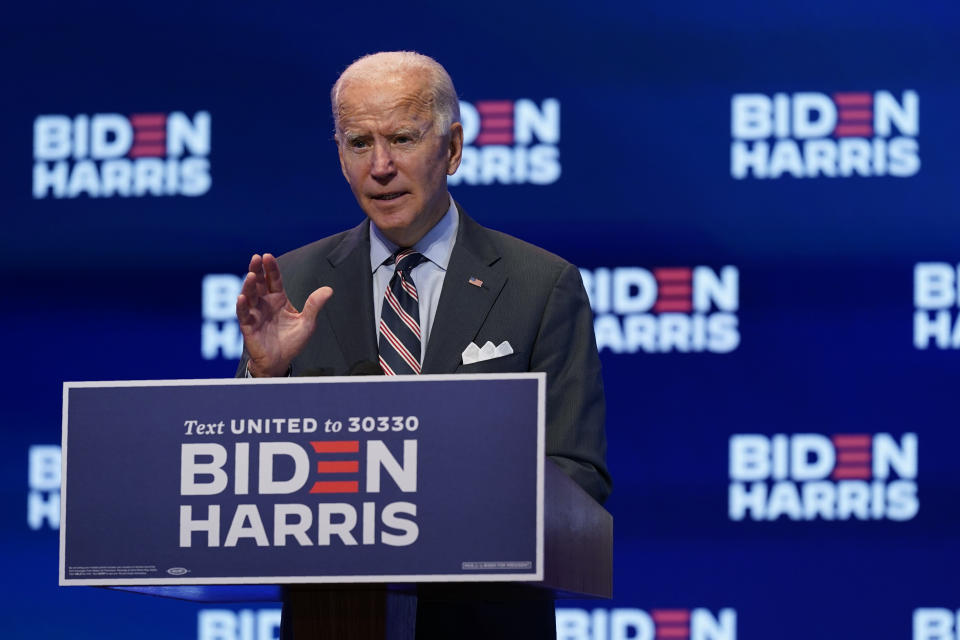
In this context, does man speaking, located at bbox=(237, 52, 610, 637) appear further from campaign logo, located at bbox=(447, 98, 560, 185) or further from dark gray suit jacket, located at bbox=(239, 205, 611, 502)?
campaign logo, located at bbox=(447, 98, 560, 185)

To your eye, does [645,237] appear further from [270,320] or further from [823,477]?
[270,320]

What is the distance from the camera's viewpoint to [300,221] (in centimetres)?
423

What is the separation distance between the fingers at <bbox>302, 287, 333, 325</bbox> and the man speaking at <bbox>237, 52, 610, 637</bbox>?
0.66ft

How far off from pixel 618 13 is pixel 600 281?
2.56ft

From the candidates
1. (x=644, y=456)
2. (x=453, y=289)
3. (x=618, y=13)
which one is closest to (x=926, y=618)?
(x=644, y=456)

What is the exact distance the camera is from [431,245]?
2.35 m

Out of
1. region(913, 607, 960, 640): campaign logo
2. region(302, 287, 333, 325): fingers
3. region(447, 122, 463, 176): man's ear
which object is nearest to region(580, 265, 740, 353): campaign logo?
region(913, 607, 960, 640): campaign logo

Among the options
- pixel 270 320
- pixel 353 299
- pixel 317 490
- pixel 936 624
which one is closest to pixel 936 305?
pixel 936 624

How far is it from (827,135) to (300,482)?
2.77 meters

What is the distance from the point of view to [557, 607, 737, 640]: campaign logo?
3.88 meters

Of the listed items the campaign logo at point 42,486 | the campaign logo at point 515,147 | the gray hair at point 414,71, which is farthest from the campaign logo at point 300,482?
the campaign logo at point 42,486

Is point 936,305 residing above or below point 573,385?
above

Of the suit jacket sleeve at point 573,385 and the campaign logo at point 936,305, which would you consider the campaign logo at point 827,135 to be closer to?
the campaign logo at point 936,305

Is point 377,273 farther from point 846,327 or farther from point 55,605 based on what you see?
point 55,605
